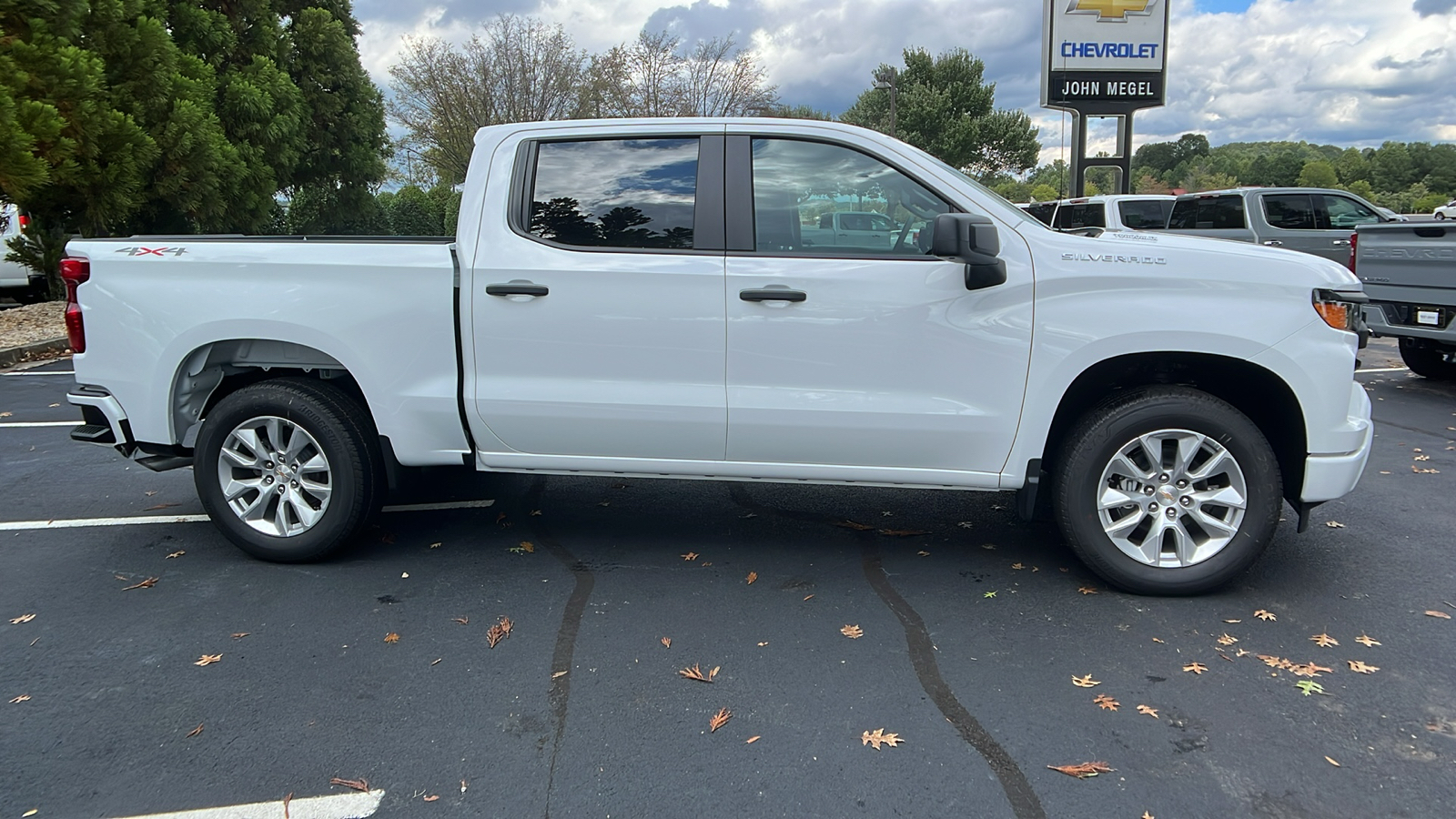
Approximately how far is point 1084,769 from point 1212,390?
210 centimetres

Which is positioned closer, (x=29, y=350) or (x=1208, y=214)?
(x=29, y=350)

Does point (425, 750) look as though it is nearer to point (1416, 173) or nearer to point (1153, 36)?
point (1153, 36)

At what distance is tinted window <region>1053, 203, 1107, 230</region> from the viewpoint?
1520 cm

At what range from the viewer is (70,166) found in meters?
10.7

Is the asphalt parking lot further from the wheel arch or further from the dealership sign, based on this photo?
the dealership sign

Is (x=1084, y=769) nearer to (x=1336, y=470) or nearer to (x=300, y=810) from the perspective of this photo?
(x=1336, y=470)

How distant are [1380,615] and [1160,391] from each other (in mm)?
1262

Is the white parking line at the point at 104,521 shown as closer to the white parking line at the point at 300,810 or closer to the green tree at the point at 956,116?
the white parking line at the point at 300,810

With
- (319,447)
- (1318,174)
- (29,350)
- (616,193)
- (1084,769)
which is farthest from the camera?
(1318,174)

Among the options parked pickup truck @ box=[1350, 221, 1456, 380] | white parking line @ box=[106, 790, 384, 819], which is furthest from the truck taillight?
parked pickup truck @ box=[1350, 221, 1456, 380]

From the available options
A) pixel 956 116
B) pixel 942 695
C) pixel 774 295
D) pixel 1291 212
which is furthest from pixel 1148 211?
pixel 956 116

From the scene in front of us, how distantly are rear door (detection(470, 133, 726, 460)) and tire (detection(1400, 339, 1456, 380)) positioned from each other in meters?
8.64

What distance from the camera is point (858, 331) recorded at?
3865 mm

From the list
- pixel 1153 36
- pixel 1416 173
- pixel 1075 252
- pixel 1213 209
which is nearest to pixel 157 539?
pixel 1075 252
